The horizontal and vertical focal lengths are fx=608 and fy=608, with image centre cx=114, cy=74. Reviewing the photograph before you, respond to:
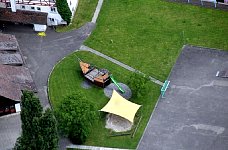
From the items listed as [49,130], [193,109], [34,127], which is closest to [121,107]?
[193,109]

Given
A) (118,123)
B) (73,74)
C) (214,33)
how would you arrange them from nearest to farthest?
1. (118,123)
2. (73,74)
3. (214,33)

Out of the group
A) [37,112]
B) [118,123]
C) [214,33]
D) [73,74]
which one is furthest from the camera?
[214,33]

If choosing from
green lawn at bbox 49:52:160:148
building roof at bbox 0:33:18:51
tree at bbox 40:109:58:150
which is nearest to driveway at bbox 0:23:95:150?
green lawn at bbox 49:52:160:148

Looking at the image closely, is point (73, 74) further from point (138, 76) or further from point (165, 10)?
point (165, 10)

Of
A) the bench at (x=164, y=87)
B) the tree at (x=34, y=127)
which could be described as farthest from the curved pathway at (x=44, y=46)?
the tree at (x=34, y=127)

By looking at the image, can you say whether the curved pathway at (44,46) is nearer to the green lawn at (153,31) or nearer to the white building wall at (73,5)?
the green lawn at (153,31)

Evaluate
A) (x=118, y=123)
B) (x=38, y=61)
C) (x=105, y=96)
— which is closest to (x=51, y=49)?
(x=38, y=61)
